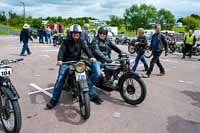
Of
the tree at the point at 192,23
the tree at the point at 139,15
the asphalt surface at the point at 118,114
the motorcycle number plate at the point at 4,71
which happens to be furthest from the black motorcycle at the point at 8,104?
the tree at the point at 139,15

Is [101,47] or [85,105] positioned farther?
[101,47]

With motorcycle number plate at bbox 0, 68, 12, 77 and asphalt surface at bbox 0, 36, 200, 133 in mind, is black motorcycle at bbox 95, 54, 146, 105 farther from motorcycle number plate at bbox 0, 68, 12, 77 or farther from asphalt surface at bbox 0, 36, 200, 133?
motorcycle number plate at bbox 0, 68, 12, 77

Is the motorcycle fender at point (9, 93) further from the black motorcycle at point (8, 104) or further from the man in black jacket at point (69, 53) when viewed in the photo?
the man in black jacket at point (69, 53)

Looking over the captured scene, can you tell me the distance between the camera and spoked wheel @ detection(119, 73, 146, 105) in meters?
5.93

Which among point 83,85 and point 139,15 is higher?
point 139,15

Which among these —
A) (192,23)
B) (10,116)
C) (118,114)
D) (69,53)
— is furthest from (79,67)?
(192,23)

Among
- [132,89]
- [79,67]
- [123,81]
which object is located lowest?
[132,89]

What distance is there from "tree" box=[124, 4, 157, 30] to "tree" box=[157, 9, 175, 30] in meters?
2.85

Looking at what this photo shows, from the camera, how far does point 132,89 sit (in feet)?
20.1

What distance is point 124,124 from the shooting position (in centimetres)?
497

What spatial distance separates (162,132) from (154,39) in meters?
5.49

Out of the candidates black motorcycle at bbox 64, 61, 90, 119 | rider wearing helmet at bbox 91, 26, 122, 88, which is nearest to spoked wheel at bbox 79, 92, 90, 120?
black motorcycle at bbox 64, 61, 90, 119

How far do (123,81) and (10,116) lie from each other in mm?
2724

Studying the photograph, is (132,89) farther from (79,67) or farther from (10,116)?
(10,116)
